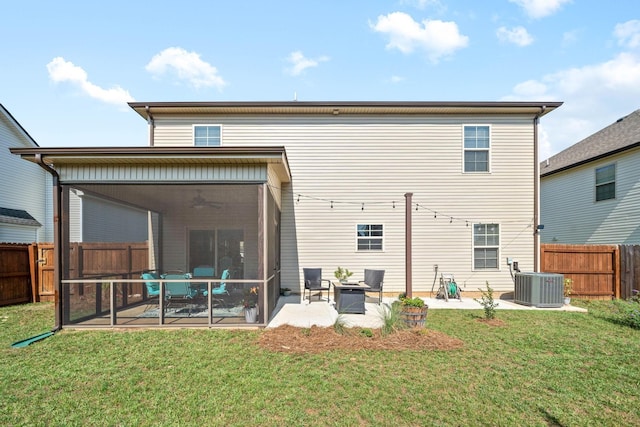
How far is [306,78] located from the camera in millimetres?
11664

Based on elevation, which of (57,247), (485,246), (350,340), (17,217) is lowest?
(350,340)

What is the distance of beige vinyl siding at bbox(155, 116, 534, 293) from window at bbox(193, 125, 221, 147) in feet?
0.73

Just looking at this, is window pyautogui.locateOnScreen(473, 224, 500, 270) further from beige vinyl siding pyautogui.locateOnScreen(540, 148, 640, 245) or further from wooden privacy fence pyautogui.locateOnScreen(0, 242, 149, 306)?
wooden privacy fence pyautogui.locateOnScreen(0, 242, 149, 306)

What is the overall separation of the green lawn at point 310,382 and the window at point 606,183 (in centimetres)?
748

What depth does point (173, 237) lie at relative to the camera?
10.3m

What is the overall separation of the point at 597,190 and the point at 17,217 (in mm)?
21486

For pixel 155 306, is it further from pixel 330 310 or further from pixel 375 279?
pixel 375 279

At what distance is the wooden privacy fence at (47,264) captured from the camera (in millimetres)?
8680

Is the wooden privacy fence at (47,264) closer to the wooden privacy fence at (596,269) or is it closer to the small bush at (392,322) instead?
the small bush at (392,322)

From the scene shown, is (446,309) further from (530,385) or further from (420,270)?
(530,385)

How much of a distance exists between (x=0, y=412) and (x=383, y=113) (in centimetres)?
958

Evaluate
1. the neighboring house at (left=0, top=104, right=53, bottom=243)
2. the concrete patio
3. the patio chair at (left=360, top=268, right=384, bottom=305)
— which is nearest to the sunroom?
the concrete patio

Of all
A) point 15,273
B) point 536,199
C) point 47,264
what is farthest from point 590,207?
point 15,273

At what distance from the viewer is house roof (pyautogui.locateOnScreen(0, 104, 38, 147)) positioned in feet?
43.9
